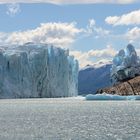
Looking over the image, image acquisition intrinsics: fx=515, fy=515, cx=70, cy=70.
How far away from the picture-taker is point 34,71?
116m

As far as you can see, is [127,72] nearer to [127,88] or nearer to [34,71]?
[127,88]

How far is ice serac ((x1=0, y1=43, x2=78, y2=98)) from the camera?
111375 mm

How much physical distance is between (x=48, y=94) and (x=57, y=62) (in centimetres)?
785

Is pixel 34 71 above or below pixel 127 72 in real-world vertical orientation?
below

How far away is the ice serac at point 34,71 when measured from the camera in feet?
365

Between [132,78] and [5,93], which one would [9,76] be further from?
[132,78]

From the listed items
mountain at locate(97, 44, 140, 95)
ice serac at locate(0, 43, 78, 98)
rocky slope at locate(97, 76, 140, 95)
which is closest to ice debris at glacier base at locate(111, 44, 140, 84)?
mountain at locate(97, 44, 140, 95)

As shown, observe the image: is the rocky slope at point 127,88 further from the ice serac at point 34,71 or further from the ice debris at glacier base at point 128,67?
the ice serac at point 34,71

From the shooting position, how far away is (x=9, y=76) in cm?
11056

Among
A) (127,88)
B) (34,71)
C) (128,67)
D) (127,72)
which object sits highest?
(128,67)

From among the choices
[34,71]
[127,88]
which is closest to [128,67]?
[127,88]

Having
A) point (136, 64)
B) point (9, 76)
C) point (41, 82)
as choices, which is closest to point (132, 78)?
point (136, 64)

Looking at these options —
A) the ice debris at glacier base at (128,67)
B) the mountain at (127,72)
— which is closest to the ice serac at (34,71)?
the mountain at (127,72)

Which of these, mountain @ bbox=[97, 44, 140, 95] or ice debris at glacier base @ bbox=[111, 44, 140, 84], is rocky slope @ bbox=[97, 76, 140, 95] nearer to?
mountain @ bbox=[97, 44, 140, 95]
